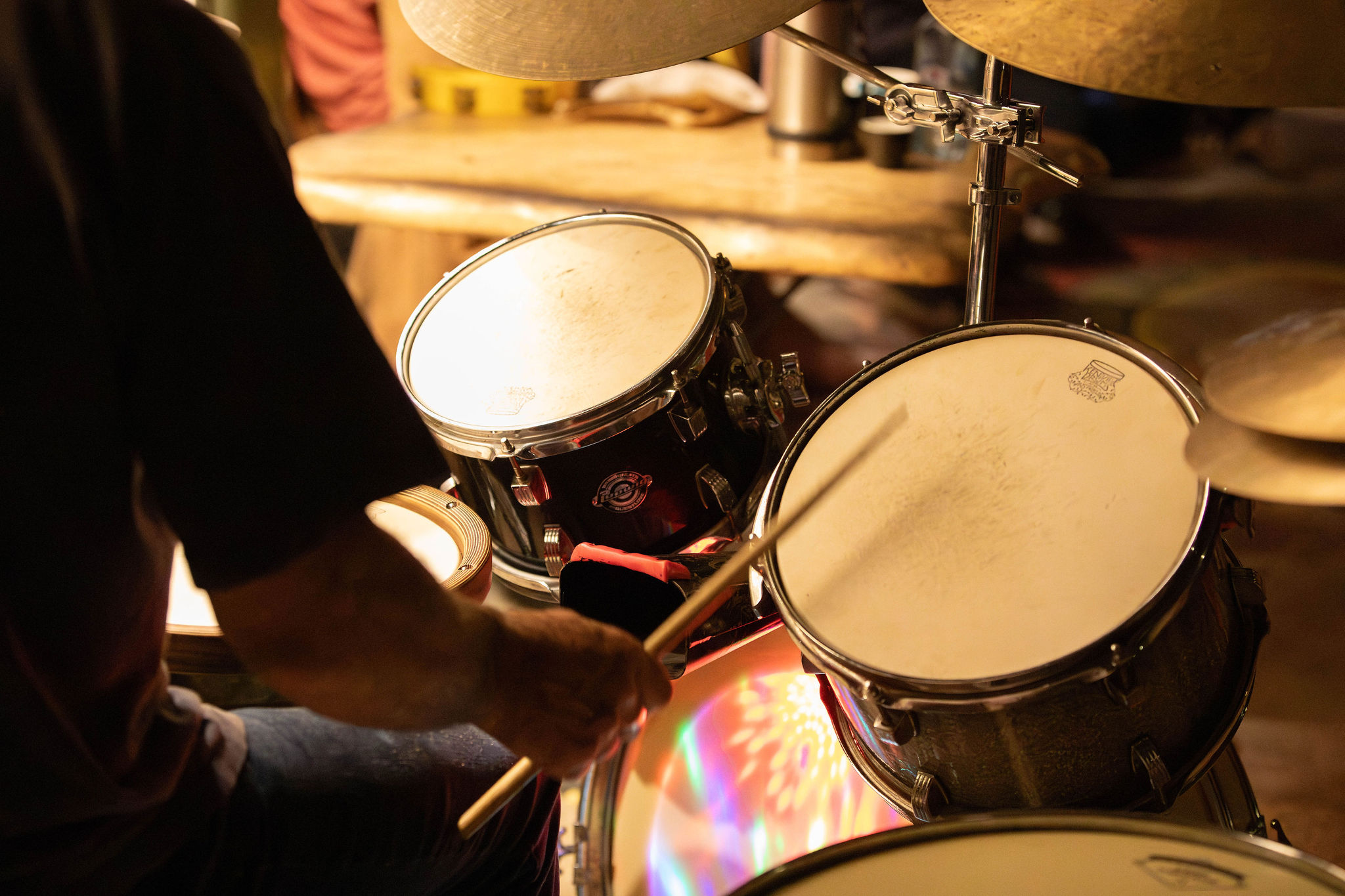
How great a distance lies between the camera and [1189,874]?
1.88 feet

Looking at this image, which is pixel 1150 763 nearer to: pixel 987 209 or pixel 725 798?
pixel 725 798

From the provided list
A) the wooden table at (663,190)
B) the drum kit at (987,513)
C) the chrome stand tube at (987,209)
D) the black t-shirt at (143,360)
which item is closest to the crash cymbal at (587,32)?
the drum kit at (987,513)

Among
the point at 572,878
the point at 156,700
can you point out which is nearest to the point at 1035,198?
the point at 572,878

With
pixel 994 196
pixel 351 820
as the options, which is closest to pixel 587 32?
pixel 994 196

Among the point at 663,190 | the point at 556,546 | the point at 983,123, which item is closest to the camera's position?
the point at 983,123

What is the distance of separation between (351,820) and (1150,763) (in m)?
0.65

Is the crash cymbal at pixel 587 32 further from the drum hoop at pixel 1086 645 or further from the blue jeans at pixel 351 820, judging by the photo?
the blue jeans at pixel 351 820

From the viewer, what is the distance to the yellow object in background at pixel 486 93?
2770 mm

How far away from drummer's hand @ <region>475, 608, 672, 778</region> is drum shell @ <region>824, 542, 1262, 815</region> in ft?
0.63

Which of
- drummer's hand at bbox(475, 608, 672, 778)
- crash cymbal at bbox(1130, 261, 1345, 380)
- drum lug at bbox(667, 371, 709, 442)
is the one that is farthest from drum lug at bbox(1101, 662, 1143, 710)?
crash cymbal at bbox(1130, 261, 1345, 380)

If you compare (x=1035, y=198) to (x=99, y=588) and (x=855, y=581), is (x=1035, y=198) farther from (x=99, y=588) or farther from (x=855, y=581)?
(x=99, y=588)

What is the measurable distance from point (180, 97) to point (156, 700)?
1.39 ft

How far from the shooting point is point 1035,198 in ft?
6.59

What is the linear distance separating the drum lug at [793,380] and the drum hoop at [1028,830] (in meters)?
0.72
